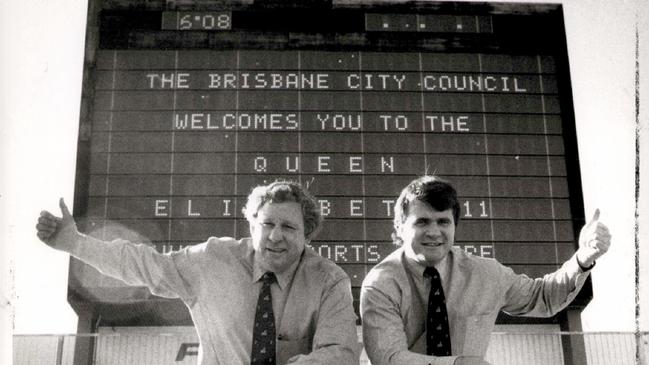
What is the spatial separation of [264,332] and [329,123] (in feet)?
13.5

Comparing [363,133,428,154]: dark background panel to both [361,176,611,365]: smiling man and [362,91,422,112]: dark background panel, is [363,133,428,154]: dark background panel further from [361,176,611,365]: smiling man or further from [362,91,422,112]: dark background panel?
[361,176,611,365]: smiling man

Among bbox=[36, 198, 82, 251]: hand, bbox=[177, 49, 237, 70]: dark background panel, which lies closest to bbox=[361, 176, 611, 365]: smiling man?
bbox=[36, 198, 82, 251]: hand

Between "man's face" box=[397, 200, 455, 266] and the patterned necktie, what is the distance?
19.3 inches

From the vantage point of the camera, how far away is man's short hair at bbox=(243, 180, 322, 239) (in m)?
2.63

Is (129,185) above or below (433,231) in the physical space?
above

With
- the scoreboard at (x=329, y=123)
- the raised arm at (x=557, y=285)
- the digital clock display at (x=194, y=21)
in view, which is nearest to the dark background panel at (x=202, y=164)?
the scoreboard at (x=329, y=123)

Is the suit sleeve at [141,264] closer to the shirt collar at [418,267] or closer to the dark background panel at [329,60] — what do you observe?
the shirt collar at [418,267]

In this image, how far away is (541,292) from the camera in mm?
2729

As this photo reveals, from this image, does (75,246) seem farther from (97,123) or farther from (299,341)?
(97,123)

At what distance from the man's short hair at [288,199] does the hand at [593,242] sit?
2.84 ft

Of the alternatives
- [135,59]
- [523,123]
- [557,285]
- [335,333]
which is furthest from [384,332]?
[135,59]

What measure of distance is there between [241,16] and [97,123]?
1.50 m

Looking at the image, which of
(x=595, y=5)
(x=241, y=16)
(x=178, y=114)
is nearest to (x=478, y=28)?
(x=595, y=5)

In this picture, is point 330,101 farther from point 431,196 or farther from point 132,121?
point 431,196
